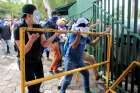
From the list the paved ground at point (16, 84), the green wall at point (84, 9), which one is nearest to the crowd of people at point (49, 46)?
the paved ground at point (16, 84)

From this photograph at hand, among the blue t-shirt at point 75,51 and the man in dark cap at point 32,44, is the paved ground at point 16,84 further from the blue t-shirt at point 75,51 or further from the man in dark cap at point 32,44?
the man in dark cap at point 32,44

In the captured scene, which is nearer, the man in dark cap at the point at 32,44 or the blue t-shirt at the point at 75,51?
the man in dark cap at the point at 32,44

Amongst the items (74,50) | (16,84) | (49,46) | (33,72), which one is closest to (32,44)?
(33,72)

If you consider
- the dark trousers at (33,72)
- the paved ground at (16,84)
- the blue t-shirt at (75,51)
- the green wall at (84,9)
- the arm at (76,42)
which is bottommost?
the paved ground at (16,84)

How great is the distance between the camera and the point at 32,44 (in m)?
4.82

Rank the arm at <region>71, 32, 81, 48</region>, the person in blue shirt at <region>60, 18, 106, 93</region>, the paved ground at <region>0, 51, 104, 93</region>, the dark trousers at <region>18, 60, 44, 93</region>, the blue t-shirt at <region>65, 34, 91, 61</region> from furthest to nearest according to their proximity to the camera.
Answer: the paved ground at <region>0, 51, 104, 93</region>
the blue t-shirt at <region>65, 34, 91, 61</region>
the person in blue shirt at <region>60, 18, 106, 93</region>
the arm at <region>71, 32, 81, 48</region>
the dark trousers at <region>18, 60, 44, 93</region>

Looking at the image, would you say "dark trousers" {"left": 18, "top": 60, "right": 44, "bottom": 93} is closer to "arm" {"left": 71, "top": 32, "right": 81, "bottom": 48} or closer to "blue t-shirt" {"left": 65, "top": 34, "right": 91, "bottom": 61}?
"arm" {"left": 71, "top": 32, "right": 81, "bottom": 48}

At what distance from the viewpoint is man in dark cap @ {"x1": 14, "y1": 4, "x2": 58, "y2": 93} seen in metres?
4.84

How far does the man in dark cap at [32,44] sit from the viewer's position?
15.9 ft

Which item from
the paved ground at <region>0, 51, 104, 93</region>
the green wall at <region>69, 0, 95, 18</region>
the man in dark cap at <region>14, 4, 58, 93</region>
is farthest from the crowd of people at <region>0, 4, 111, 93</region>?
the green wall at <region>69, 0, 95, 18</region>

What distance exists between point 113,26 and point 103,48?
0.86 meters

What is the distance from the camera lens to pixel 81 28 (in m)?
6.13

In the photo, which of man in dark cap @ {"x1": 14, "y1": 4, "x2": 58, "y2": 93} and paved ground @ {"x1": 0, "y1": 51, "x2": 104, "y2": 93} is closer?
man in dark cap @ {"x1": 14, "y1": 4, "x2": 58, "y2": 93}

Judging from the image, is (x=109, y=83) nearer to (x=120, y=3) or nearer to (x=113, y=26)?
(x=113, y=26)
